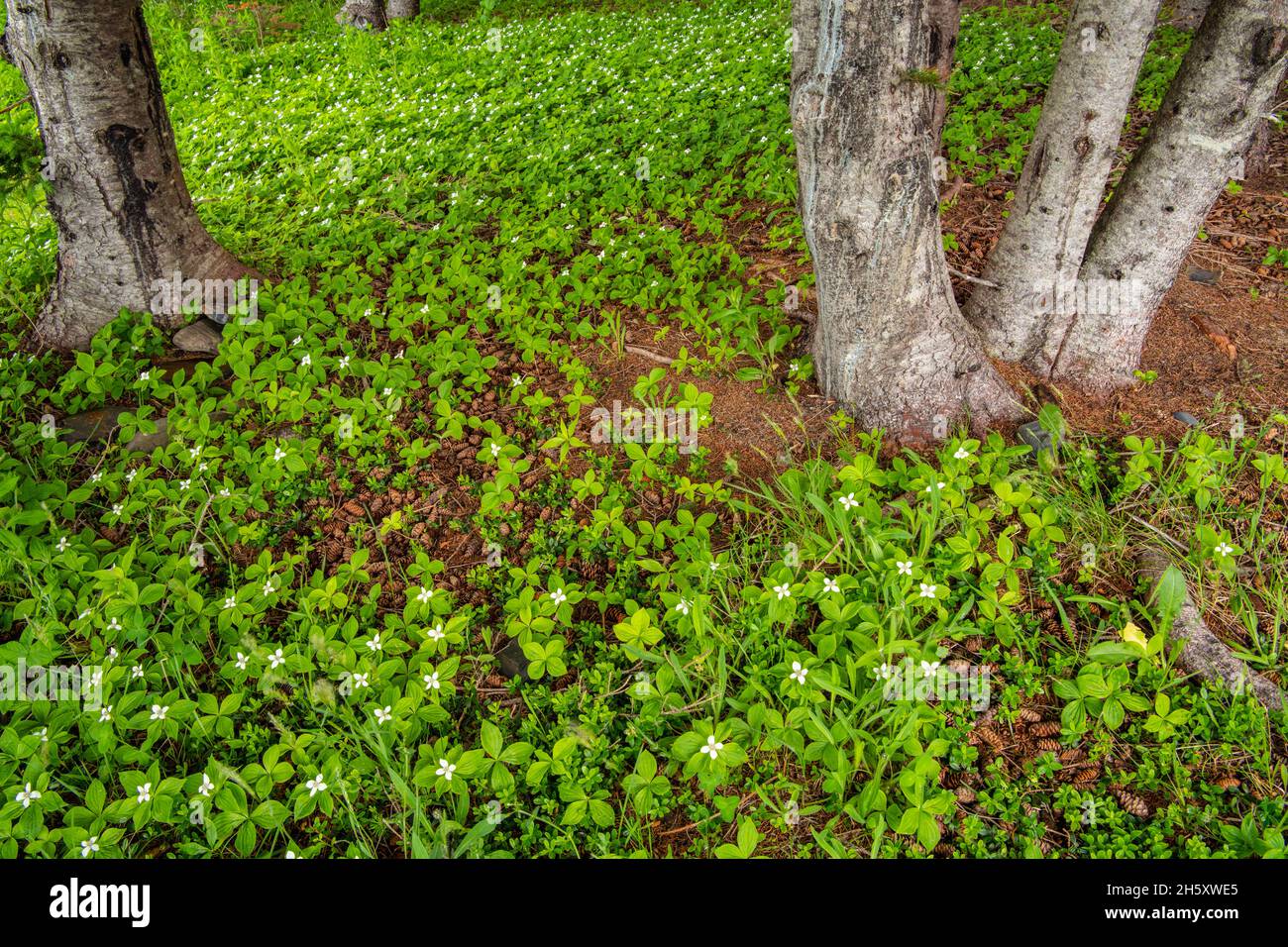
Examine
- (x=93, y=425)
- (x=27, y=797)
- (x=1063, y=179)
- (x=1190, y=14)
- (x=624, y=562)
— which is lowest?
(x=27, y=797)

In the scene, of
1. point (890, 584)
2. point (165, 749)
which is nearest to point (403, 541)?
point (165, 749)

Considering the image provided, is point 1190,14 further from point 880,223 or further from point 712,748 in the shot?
point 712,748

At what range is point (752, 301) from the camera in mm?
4598

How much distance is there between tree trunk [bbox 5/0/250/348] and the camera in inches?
178

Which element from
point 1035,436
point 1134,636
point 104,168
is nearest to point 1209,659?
point 1134,636

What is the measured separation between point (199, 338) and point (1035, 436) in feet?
15.8

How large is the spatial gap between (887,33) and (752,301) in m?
1.75

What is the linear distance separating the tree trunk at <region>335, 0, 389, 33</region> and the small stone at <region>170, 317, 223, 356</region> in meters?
8.76

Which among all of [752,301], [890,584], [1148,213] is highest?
[1148,213]

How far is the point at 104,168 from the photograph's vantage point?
477 centimetres

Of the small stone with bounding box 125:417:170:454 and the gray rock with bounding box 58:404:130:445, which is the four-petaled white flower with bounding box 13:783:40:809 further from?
the gray rock with bounding box 58:404:130:445

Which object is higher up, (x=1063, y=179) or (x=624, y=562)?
(x=1063, y=179)

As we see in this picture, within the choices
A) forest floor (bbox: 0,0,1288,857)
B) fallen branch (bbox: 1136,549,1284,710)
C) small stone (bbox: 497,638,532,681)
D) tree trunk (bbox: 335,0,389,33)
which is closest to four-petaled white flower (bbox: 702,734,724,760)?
forest floor (bbox: 0,0,1288,857)

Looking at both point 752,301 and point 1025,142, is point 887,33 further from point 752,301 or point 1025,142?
point 1025,142
